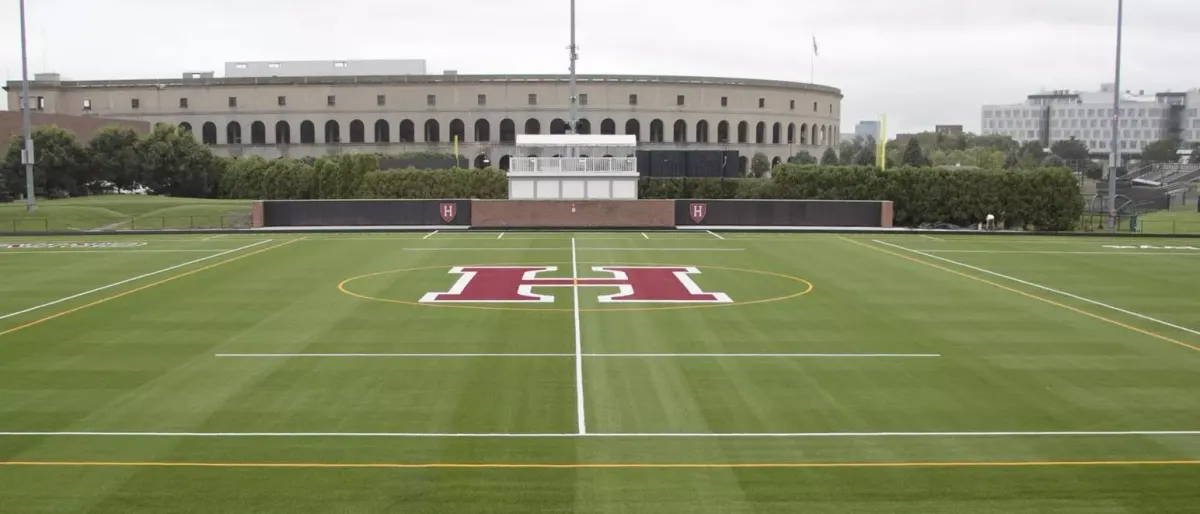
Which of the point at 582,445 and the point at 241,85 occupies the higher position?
the point at 241,85

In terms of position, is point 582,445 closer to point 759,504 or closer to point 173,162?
point 759,504

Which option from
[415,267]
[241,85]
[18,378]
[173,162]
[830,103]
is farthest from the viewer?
[830,103]

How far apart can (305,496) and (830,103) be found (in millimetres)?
155835

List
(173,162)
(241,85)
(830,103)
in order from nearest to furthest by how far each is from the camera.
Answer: (173,162), (241,85), (830,103)

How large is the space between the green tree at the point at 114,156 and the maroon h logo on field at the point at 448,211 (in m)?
48.4

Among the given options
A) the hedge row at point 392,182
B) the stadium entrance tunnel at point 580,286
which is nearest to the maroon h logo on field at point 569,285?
the stadium entrance tunnel at point 580,286

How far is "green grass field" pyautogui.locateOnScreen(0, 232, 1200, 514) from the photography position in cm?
1387

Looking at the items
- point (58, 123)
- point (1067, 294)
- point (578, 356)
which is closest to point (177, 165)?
point (58, 123)

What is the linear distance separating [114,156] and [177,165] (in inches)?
201

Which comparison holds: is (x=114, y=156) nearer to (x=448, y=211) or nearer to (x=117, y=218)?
(x=117, y=218)

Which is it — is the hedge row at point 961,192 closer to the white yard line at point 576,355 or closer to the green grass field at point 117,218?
the green grass field at point 117,218

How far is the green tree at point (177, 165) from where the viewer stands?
9675 centimetres

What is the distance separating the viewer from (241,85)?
→ 13750cm

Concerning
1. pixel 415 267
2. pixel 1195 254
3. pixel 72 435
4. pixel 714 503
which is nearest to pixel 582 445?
pixel 714 503
